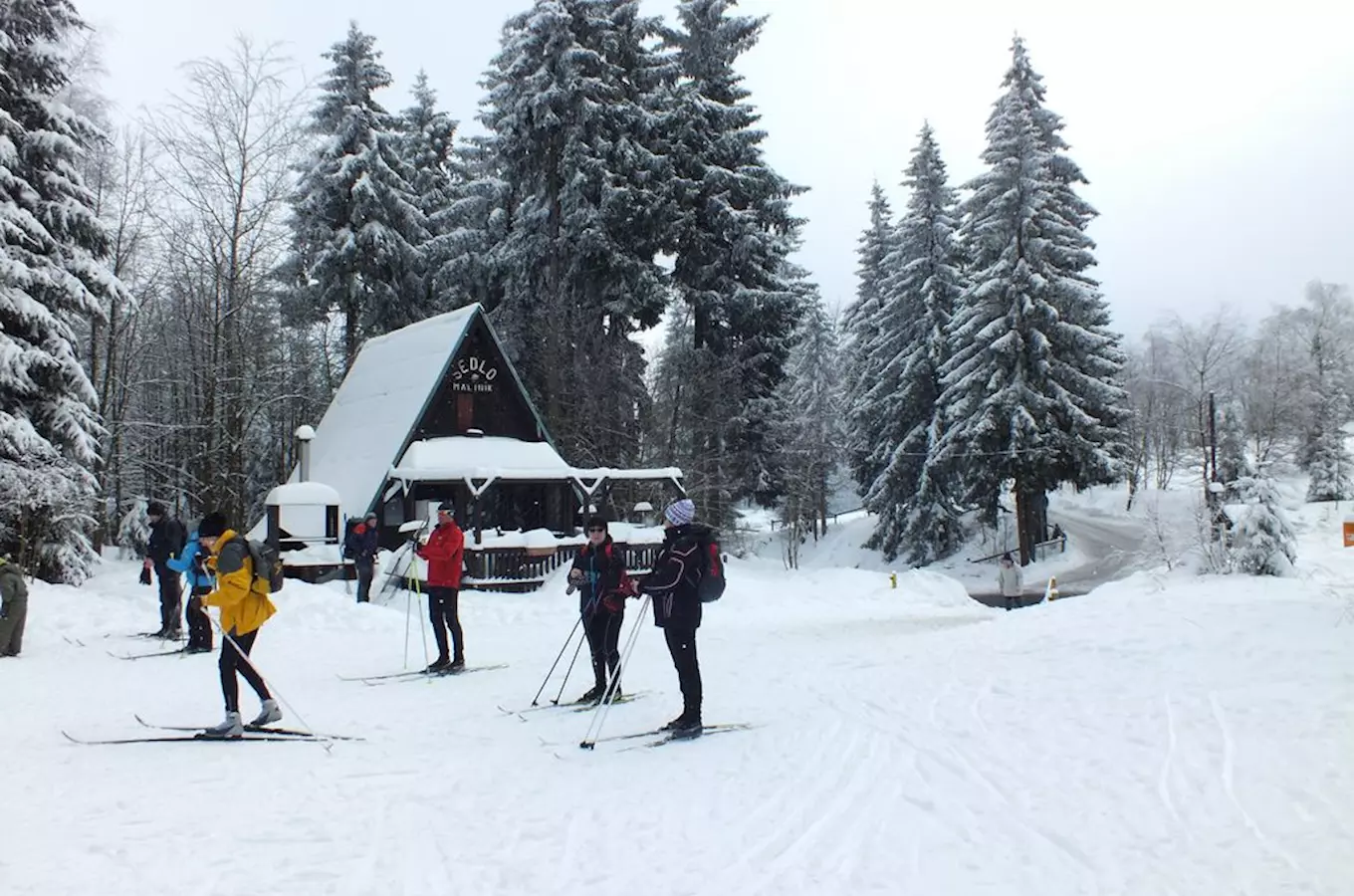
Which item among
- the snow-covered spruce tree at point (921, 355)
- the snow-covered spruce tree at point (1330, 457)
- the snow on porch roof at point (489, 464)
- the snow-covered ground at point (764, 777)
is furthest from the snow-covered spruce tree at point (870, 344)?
the snow-covered ground at point (764, 777)

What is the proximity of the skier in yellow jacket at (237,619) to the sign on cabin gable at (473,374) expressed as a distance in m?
17.6

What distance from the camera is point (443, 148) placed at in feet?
124

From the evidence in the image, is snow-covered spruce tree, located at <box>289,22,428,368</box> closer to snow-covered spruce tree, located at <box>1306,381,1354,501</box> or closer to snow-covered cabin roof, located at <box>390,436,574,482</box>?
snow-covered cabin roof, located at <box>390,436,574,482</box>

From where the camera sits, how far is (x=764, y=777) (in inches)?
234

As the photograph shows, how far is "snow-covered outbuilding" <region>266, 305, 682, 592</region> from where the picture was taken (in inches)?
846

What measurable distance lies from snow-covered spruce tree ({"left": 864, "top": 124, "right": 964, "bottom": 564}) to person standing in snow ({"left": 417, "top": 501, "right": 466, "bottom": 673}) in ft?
86.2

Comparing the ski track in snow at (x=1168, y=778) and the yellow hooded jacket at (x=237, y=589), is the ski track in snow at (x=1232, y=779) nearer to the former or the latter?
the ski track in snow at (x=1168, y=778)

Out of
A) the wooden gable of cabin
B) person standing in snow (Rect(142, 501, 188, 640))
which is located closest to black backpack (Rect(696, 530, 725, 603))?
person standing in snow (Rect(142, 501, 188, 640))

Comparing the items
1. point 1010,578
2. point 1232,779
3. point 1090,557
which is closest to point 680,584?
point 1232,779

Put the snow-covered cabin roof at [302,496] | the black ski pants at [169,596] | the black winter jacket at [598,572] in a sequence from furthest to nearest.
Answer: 1. the snow-covered cabin roof at [302,496]
2. the black ski pants at [169,596]
3. the black winter jacket at [598,572]

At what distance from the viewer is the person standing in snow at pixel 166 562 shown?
1188 cm

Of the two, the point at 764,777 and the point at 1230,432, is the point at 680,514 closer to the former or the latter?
the point at 764,777

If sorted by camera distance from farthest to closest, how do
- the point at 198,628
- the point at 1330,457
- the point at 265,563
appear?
the point at 1330,457, the point at 198,628, the point at 265,563

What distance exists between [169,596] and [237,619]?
19.2 ft
